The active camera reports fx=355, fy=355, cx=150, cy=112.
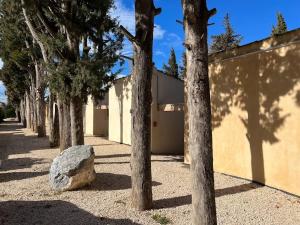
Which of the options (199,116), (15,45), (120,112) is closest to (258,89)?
(199,116)

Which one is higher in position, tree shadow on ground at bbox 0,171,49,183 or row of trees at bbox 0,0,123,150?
row of trees at bbox 0,0,123,150

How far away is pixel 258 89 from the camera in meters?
9.07

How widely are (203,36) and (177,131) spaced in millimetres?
11114

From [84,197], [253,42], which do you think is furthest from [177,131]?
[84,197]

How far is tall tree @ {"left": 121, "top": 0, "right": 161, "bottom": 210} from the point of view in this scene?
7.06m

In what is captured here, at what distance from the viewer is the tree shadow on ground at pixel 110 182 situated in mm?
8773

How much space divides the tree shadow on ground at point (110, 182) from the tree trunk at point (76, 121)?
251 cm

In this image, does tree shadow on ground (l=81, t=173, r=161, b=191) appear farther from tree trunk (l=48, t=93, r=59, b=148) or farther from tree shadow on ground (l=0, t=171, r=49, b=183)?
tree trunk (l=48, t=93, r=59, b=148)

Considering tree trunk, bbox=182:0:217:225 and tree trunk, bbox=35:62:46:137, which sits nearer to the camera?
tree trunk, bbox=182:0:217:225

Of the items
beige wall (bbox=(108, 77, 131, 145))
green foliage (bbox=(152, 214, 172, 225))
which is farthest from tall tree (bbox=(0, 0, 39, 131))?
green foliage (bbox=(152, 214, 172, 225))

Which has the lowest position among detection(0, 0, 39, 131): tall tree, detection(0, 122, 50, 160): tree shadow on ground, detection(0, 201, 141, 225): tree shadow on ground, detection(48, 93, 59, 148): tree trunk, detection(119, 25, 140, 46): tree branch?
detection(0, 201, 141, 225): tree shadow on ground

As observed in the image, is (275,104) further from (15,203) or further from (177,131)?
(177,131)

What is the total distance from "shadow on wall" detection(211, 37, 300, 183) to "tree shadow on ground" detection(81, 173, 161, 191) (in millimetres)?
2848

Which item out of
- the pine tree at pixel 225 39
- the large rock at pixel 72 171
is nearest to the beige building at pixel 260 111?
the large rock at pixel 72 171
